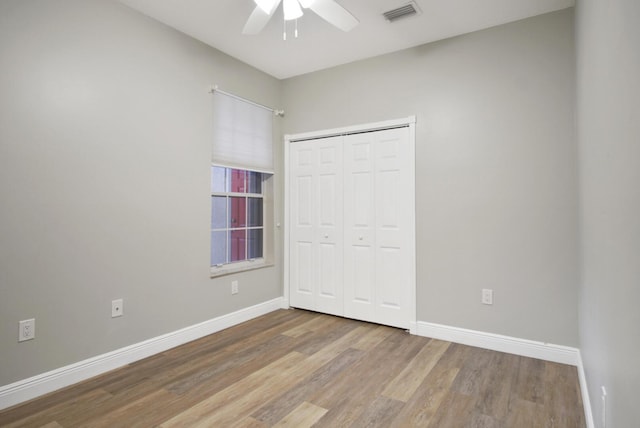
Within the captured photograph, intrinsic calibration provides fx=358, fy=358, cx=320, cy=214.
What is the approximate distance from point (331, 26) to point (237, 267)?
2.48 metres

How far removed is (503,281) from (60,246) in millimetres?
3336

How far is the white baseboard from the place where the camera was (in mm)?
2168

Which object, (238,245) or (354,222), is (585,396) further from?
(238,245)

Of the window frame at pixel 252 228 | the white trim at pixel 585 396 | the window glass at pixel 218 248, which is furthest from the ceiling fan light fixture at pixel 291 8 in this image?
the white trim at pixel 585 396

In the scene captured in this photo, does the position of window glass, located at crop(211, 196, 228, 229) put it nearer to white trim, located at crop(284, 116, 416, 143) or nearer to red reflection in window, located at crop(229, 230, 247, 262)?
red reflection in window, located at crop(229, 230, 247, 262)

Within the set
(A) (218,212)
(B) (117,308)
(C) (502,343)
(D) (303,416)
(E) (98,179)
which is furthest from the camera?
(A) (218,212)

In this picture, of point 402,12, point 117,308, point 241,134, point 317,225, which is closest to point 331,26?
point 402,12

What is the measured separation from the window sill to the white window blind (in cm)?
103

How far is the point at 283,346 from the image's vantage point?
10.1 ft

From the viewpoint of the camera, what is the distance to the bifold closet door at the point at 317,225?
3914mm

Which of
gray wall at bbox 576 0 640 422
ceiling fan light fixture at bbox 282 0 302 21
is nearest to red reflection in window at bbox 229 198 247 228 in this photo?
ceiling fan light fixture at bbox 282 0 302 21

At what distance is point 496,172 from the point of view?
9.98ft

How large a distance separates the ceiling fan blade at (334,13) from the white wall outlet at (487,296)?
7.82ft

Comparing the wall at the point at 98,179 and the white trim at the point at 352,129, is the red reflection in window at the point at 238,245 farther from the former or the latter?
the white trim at the point at 352,129
